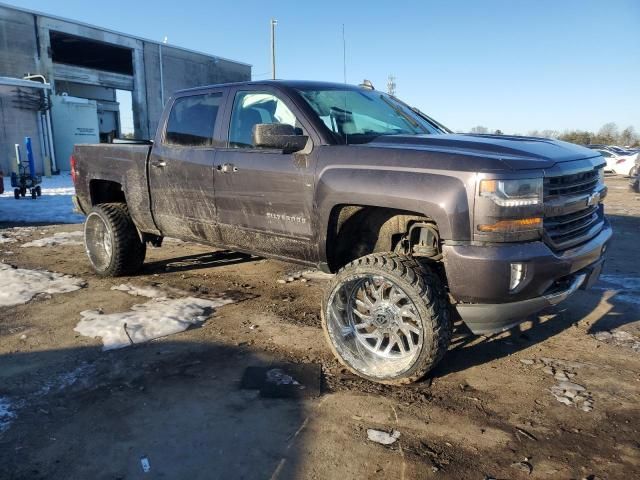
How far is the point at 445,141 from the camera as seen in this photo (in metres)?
3.23

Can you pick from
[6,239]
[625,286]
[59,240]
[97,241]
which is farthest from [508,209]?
[6,239]

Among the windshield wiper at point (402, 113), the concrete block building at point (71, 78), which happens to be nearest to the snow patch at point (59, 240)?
the windshield wiper at point (402, 113)

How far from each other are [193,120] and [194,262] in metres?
2.26

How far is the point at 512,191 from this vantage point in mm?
2699

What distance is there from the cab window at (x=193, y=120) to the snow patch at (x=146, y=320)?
4.84 ft

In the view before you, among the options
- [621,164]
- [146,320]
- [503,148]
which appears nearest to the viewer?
[503,148]

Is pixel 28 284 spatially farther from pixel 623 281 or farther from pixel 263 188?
pixel 623 281

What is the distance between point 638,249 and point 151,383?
6733 mm

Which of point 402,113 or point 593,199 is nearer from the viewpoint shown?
point 593,199

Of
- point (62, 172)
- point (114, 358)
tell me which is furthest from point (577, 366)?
point (62, 172)

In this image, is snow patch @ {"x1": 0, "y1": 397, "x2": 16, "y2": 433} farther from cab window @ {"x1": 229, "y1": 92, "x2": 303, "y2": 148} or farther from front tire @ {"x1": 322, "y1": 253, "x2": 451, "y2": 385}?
cab window @ {"x1": 229, "y1": 92, "x2": 303, "y2": 148}

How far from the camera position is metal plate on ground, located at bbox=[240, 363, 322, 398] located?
9.80 feet

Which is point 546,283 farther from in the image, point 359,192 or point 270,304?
point 270,304

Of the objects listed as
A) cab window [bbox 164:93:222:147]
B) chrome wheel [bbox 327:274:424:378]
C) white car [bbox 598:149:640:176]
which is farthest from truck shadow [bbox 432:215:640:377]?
white car [bbox 598:149:640:176]
